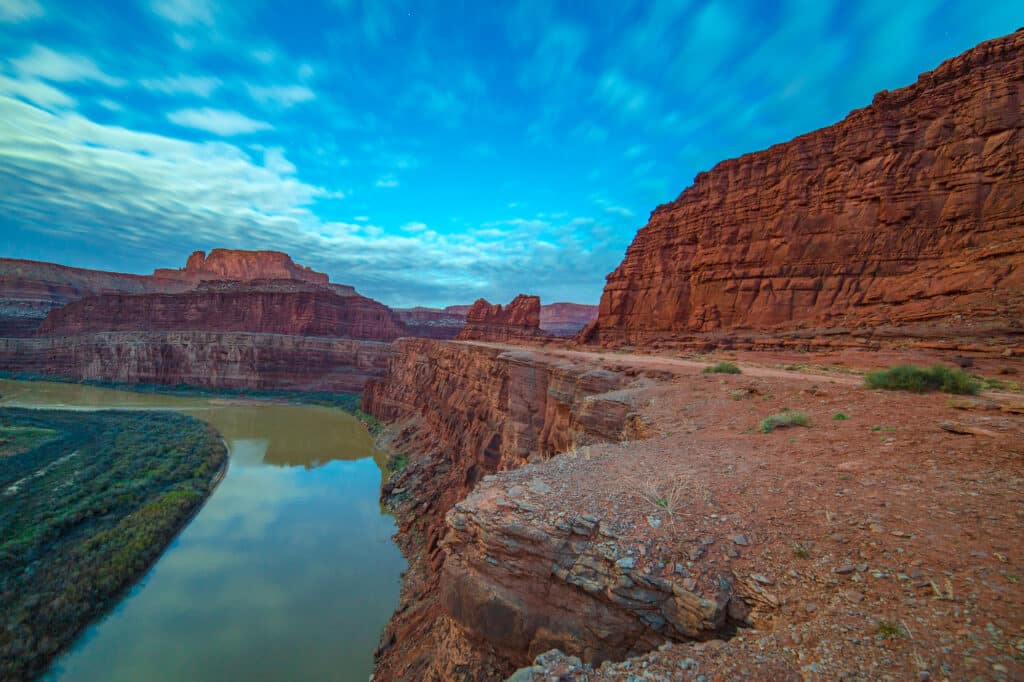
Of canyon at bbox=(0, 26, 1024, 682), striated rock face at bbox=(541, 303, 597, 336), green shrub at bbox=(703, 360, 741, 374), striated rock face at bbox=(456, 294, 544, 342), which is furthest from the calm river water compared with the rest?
striated rock face at bbox=(541, 303, 597, 336)

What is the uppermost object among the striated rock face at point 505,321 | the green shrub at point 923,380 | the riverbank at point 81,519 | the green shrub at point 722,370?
the striated rock face at point 505,321

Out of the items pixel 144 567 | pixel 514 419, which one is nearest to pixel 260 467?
pixel 144 567

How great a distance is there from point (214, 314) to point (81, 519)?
5299 centimetres

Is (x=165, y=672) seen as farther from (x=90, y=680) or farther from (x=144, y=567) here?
(x=144, y=567)

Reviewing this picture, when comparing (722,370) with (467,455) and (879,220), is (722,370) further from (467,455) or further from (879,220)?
(879,220)

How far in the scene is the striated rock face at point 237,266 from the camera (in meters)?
98.0

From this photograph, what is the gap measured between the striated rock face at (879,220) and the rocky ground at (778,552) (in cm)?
1216

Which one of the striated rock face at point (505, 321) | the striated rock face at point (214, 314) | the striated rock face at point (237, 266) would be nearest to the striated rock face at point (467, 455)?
the striated rock face at point (505, 321)

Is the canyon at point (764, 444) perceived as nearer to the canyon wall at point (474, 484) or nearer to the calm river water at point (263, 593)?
the canyon wall at point (474, 484)

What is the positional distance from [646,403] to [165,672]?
498 inches

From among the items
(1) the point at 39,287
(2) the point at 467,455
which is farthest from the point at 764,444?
(1) the point at 39,287

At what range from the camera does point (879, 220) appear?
18.9 metres

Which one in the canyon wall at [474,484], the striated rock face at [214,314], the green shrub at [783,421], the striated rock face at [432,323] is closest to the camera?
the canyon wall at [474,484]

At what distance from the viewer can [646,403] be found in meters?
9.27
